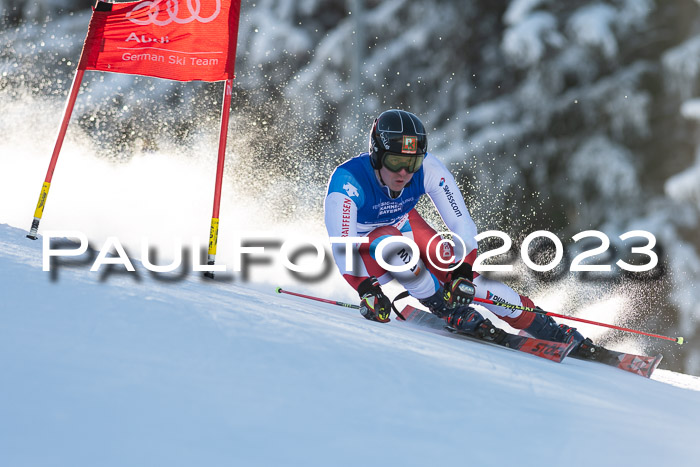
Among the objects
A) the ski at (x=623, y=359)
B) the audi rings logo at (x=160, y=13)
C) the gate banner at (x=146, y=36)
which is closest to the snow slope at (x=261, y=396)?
the ski at (x=623, y=359)

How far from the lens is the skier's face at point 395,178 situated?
402 centimetres

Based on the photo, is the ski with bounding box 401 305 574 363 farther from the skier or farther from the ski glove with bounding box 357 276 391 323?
the ski glove with bounding box 357 276 391 323

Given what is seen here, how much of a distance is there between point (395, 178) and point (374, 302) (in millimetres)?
696

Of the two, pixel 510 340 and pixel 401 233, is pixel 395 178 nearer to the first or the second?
pixel 401 233

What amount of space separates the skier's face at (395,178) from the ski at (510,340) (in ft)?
3.05

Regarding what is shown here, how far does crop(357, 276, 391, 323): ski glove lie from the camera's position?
3.85m

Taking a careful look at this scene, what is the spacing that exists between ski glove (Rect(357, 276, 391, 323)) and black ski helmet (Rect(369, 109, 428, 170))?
2.16ft

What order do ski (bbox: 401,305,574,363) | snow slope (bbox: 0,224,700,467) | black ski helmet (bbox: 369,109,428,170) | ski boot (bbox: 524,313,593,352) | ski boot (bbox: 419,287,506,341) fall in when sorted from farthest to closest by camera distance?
ski boot (bbox: 524,313,593,352)
ski boot (bbox: 419,287,506,341)
black ski helmet (bbox: 369,109,428,170)
ski (bbox: 401,305,574,363)
snow slope (bbox: 0,224,700,467)

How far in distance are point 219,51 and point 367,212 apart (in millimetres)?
1368

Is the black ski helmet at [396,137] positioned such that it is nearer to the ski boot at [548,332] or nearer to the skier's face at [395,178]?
the skier's face at [395,178]

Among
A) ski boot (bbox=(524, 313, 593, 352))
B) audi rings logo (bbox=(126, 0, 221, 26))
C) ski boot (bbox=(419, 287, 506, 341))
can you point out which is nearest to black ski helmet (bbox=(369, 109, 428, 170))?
ski boot (bbox=(419, 287, 506, 341))

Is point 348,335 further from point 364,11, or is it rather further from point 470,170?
point 364,11

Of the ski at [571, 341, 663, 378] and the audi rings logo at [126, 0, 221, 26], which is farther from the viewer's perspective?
the audi rings logo at [126, 0, 221, 26]

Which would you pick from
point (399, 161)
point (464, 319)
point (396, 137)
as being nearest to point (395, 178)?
point (399, 161)
